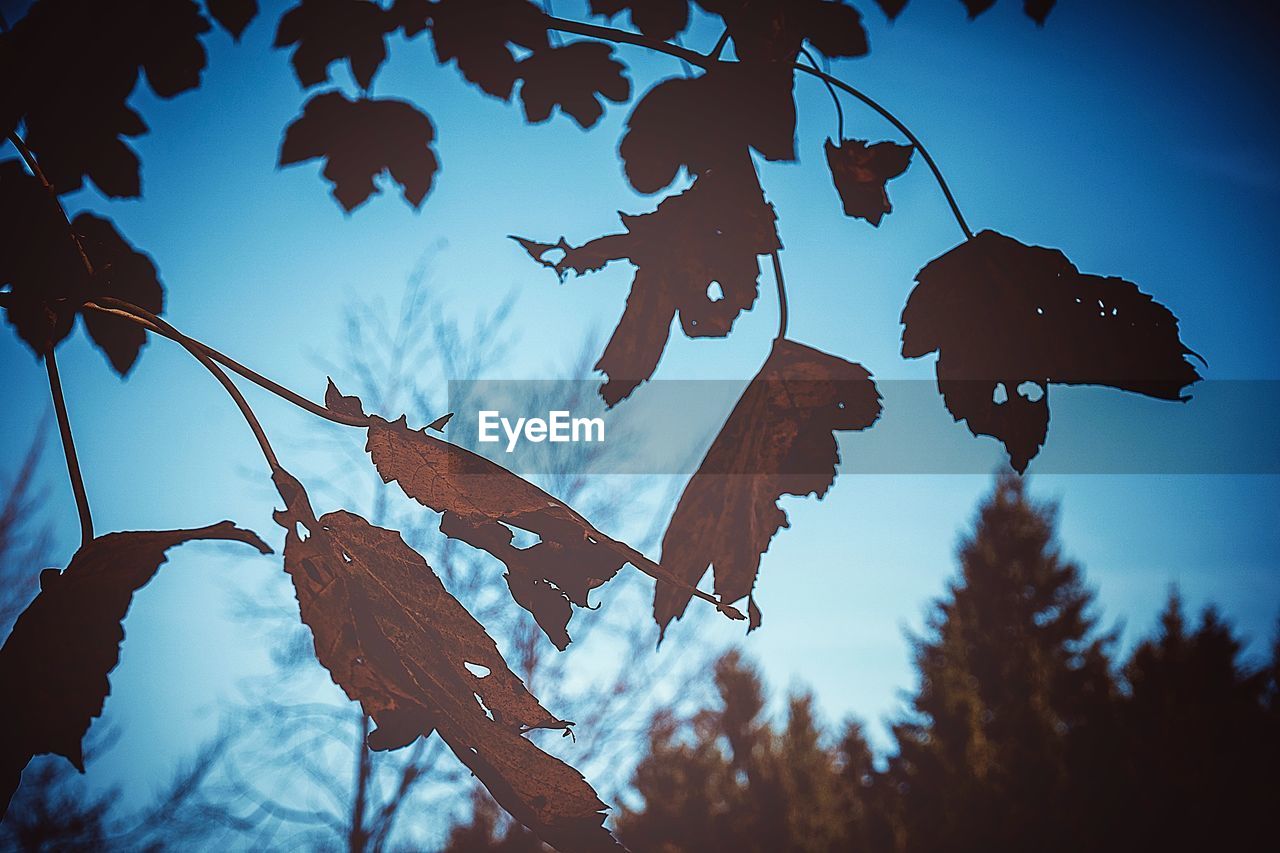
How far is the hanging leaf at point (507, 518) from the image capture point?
71 centimetres

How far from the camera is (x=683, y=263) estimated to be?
40.0 inches

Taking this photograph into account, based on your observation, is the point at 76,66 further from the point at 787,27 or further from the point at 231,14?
the point at 787,27

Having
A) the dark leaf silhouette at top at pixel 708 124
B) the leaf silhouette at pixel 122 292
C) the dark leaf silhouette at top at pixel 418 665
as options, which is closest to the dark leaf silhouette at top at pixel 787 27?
the dark leaf silhouette at top at pixel 708 124

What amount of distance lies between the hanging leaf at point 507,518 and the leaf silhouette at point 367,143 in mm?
720

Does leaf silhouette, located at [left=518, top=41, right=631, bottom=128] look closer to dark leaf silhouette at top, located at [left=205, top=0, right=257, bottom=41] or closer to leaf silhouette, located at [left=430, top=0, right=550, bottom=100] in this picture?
leaf silhouette, located at [left=430, top=0, right=550, bottom=100]

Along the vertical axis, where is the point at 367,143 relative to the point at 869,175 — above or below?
above

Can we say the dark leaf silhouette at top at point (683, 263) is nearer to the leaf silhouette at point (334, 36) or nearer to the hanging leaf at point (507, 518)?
the hanging leaf at point (507, 518)

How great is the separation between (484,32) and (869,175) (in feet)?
1.99

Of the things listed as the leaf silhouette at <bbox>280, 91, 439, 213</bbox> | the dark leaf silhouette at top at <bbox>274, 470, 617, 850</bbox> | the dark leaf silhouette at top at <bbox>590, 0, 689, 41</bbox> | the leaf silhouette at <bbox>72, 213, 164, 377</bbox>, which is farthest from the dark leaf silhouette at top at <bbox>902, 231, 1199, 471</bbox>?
the leaf silhouette at <bbox>72, 213, 164, 377</bbox>

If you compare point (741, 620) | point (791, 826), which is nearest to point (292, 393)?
point (741, 620)

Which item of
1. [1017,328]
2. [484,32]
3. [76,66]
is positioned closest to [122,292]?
[76,66]

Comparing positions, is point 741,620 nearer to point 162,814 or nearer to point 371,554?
point 371,554

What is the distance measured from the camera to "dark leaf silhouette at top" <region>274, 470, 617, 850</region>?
68 centimetres

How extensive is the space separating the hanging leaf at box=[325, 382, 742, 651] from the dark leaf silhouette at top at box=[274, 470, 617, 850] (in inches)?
2.5
